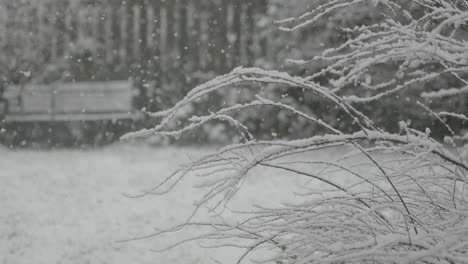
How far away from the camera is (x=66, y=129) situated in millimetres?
9961

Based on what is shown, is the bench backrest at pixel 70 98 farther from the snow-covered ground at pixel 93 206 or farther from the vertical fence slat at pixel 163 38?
the snow-covered ground at pixel 93 206

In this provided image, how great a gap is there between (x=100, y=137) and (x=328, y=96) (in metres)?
8.40

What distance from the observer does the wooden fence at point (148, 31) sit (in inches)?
374

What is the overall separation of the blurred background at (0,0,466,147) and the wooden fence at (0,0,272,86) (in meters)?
0.02

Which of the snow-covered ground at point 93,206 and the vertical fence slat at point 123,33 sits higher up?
the vertical fence slat at point 123,33

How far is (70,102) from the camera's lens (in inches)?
402

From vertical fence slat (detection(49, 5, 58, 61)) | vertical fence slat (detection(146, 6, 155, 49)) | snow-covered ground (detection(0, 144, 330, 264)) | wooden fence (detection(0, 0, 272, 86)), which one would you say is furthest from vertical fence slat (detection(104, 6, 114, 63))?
snow-covered ground (detection(0, 144, 330, 264))

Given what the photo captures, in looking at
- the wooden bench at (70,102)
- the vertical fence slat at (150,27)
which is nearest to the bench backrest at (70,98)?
the wooden bench at (70,102)

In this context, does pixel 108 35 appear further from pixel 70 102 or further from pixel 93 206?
pixel 93 206

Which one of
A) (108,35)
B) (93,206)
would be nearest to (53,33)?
(108,35)

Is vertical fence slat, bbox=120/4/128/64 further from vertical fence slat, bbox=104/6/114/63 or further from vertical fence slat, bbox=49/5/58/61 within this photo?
vertical fence slat, bbox=49/5/58/61

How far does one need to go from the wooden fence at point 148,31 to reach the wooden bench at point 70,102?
0.53m

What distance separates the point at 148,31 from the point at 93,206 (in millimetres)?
5446

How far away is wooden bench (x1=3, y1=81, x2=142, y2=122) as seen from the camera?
32.5 feet
